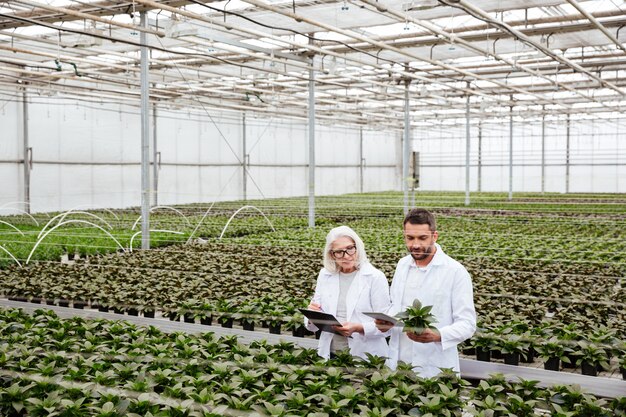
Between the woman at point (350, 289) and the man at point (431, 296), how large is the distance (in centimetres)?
11

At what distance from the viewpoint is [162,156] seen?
80.8 feet

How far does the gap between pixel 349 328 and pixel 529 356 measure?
7.51ft

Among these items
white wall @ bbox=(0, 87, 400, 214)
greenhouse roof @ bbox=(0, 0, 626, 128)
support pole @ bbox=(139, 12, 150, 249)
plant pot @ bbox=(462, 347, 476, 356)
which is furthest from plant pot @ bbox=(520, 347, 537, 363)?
white wall @ bbox=(0, 87, 400, 214)

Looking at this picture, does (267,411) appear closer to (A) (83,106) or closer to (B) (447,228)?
(B) (447,228)

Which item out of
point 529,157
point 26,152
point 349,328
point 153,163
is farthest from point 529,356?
point 529,157

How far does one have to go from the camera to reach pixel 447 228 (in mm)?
14062

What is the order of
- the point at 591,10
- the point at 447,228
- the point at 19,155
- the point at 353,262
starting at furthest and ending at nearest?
the point at 19,155, the point at 447,228, the point at 591,10, the point at 353,262

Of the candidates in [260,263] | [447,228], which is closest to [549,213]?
[447,228]

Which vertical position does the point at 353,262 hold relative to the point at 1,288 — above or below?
above

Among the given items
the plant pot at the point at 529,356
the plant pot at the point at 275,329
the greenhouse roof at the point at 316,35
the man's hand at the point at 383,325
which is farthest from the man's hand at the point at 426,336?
the greenhouse roof at the point at 316,35

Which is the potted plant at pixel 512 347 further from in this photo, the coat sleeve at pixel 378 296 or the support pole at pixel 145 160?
the support pole at pixel 145 160

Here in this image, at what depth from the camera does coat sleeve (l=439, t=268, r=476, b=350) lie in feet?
10.7

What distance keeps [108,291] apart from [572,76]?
56.4ft

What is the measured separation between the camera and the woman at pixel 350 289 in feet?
11.8
